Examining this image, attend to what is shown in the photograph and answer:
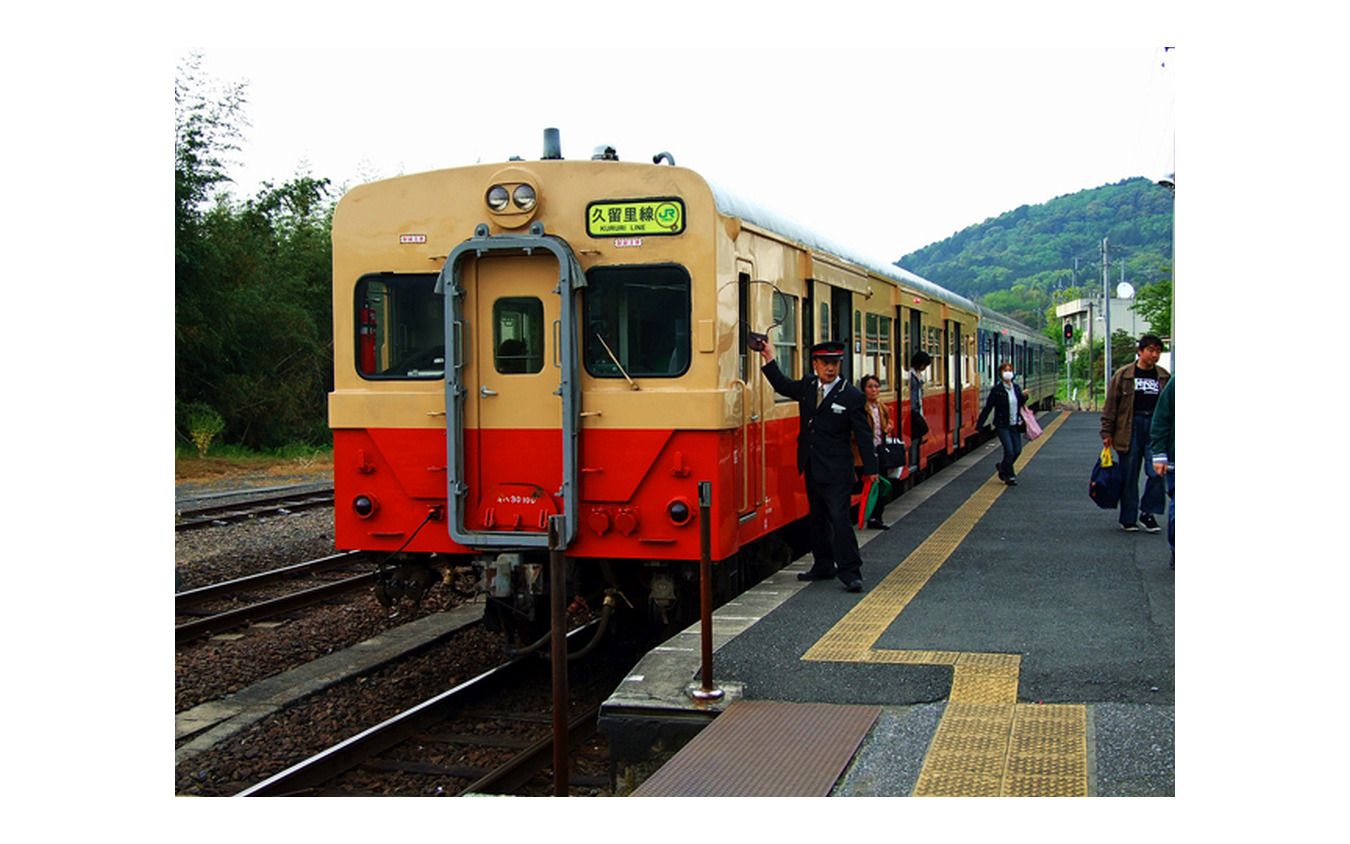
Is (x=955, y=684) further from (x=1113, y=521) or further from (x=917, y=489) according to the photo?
(x=917, y=489)

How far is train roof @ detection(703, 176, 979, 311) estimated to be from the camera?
7.06 metres

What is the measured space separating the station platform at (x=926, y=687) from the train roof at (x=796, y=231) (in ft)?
8.31

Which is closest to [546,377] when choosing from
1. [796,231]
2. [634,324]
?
[634,324]

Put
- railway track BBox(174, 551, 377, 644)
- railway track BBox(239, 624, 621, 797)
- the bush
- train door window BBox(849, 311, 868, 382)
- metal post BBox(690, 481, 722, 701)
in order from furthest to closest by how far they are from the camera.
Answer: the bush
train door window BBox(849, 311, 868, 382)
railway track BBox(174, 551, 377, 644)
railway track BBox(239, 624, 621, 797)
metal post BBox(690, 481, 722, 701)

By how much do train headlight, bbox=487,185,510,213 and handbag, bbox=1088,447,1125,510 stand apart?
593cm

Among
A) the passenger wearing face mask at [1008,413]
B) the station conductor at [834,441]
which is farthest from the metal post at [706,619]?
the passenger wearing face mask at [1008,413]

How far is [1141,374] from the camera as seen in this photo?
10180 millimetres

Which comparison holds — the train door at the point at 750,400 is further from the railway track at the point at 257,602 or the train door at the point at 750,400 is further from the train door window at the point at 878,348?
the railway track at the point at 257,602

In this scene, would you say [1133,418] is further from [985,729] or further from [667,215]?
[985,729]

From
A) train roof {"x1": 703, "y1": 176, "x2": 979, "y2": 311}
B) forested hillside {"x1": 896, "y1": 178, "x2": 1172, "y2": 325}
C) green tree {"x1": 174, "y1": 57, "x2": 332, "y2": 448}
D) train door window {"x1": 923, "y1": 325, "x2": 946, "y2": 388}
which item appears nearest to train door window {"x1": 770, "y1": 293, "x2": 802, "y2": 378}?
train roof {"x1": 703, "y1": 176, "x2": 979, "y2": 311}

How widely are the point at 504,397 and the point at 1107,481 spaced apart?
5.83m

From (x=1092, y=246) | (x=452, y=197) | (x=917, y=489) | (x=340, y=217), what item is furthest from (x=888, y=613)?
(x=1092, y=246)

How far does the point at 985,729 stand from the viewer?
5.08 m

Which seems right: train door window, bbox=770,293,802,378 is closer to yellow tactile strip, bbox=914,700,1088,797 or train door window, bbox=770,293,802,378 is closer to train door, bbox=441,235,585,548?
train door, bbox=441,235,585,548
